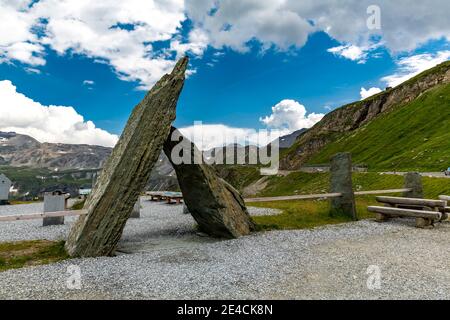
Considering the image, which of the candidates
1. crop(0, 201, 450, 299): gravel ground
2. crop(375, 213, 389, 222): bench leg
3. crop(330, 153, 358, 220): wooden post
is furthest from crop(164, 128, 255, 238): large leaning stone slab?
crop(375, 213, 389, 222): bench leg

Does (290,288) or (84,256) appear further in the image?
(84,256)

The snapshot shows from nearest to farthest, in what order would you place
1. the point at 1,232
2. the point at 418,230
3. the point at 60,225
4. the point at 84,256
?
the point at 84,256
the point at 418,230
the point at 1,232
the point at 60,225

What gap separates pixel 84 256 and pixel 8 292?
11.0 ft

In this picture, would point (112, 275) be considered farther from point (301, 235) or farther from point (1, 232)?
point (1, 232)

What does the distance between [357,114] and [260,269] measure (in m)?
148

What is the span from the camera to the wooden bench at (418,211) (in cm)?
1756

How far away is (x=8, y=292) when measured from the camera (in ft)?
28.0

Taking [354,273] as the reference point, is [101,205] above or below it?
above

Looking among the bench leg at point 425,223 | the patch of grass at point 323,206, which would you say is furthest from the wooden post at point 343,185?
the bench leg at point 425,223

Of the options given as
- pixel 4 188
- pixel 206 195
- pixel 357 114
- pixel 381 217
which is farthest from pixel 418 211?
pixel 357 114

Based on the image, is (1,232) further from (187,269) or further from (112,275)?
(187,269)

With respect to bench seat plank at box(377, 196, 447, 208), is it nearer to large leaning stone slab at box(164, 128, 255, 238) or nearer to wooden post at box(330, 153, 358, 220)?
wooden post at box(330, 153, 358, 220)
